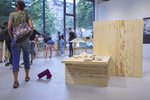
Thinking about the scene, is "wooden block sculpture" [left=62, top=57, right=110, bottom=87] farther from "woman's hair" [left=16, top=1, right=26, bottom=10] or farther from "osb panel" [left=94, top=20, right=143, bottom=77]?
"woman's hair" [left=16, top=1, right=26, bottom=10]

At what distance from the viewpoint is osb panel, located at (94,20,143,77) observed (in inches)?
176

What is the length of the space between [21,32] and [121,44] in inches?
81.9

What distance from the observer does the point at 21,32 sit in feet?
11.3

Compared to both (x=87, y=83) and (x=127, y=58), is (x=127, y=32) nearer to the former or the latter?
(x=127, y=58)

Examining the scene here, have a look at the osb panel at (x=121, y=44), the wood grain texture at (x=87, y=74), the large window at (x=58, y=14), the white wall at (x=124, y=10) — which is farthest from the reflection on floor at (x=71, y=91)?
the white wall at (x=124, y=10)

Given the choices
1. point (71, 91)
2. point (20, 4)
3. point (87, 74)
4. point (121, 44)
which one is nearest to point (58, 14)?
point (121, 44)

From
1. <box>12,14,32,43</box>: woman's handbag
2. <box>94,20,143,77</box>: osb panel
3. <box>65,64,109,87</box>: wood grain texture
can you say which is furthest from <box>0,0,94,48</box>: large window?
<box>65,64,109,87</box>: wood grain texture

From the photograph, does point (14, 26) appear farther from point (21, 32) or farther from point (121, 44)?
point (121, 44)

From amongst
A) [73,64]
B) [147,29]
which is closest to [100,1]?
[147,29]

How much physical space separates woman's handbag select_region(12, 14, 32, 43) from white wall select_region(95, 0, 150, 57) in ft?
23.6

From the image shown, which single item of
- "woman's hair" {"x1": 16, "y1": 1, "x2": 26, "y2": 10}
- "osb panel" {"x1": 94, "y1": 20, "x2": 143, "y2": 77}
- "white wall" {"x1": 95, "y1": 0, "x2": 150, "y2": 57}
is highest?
"white wall" {"x1": 95, "y1": 0, "x2": 150, "y2": 57}

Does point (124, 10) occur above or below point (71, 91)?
above

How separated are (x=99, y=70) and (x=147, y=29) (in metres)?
6.76

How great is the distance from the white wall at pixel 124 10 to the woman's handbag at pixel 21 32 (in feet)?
23.6
